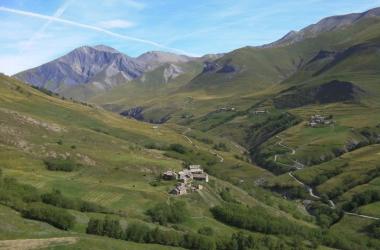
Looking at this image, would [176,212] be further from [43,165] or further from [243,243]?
[43,165]

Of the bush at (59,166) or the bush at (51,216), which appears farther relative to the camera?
the bush at (59,166)

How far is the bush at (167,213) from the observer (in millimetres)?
155000

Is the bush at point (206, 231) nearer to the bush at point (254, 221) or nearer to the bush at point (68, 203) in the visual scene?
the bush at point (254, 221)

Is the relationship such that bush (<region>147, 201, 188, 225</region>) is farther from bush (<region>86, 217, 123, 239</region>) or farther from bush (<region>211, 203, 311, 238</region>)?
bush (<region>86, 217, 123, 239</region>)

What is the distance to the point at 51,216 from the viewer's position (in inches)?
5153

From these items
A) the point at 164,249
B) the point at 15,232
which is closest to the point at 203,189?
the point at 164,249

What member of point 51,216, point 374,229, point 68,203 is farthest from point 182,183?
point 374,229

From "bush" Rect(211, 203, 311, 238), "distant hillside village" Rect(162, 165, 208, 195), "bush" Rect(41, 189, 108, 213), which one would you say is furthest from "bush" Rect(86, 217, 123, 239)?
"bush" Rect(211, 203, 311, 238)

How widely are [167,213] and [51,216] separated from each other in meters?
36.9

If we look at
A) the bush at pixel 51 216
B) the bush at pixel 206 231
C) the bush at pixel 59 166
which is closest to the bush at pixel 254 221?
the bush at pixel 206 231

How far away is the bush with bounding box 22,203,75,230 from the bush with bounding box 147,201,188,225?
29.3m

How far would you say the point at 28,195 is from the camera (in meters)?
144

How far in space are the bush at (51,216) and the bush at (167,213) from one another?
96.1 ft

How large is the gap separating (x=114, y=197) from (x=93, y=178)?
2596cm
